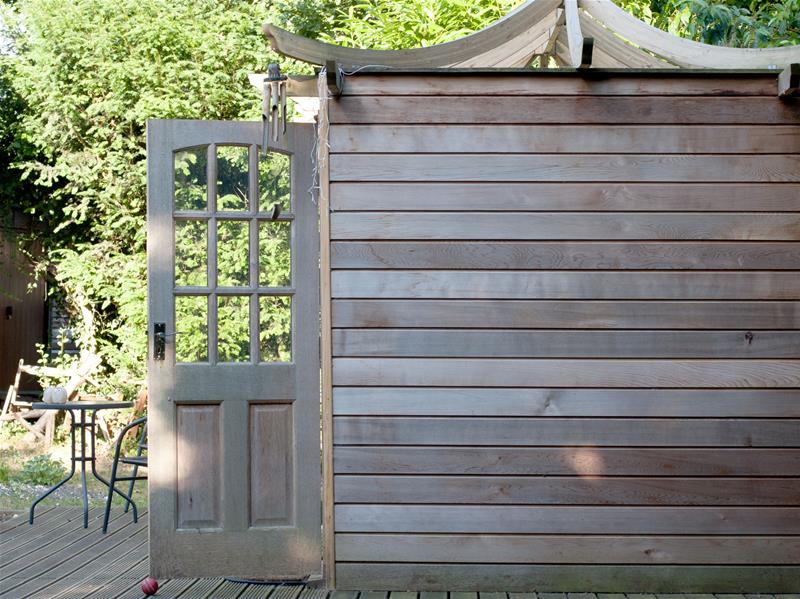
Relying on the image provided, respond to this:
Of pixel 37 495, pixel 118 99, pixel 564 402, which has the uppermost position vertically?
pixel 118 99

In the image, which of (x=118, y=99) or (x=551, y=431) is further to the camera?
(x=118, y=99)

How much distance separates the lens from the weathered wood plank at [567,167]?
387 cm

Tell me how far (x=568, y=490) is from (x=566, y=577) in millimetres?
340

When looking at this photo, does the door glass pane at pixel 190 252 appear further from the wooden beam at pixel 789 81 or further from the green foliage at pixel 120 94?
the green foliage at pixel 120 94

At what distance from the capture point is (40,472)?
23.8 ft

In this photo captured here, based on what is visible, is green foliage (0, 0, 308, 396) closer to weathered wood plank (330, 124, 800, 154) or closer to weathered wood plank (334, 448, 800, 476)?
weathered wood plank (330, 124, 800, 154)

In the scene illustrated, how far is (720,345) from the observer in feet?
12.7

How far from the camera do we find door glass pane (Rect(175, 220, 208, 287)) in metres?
4.02

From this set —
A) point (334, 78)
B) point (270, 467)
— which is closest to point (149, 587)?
point (270, 467)

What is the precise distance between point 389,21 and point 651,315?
5012 millimetres

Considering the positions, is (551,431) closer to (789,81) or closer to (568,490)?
(568,490)

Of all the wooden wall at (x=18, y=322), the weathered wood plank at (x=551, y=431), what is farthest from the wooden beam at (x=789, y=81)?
the wooden wall at (x=18, y=322)

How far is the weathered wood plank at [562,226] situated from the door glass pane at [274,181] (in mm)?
301

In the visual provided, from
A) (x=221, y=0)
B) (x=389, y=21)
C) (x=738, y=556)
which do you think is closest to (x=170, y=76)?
(x=221, y=0)
